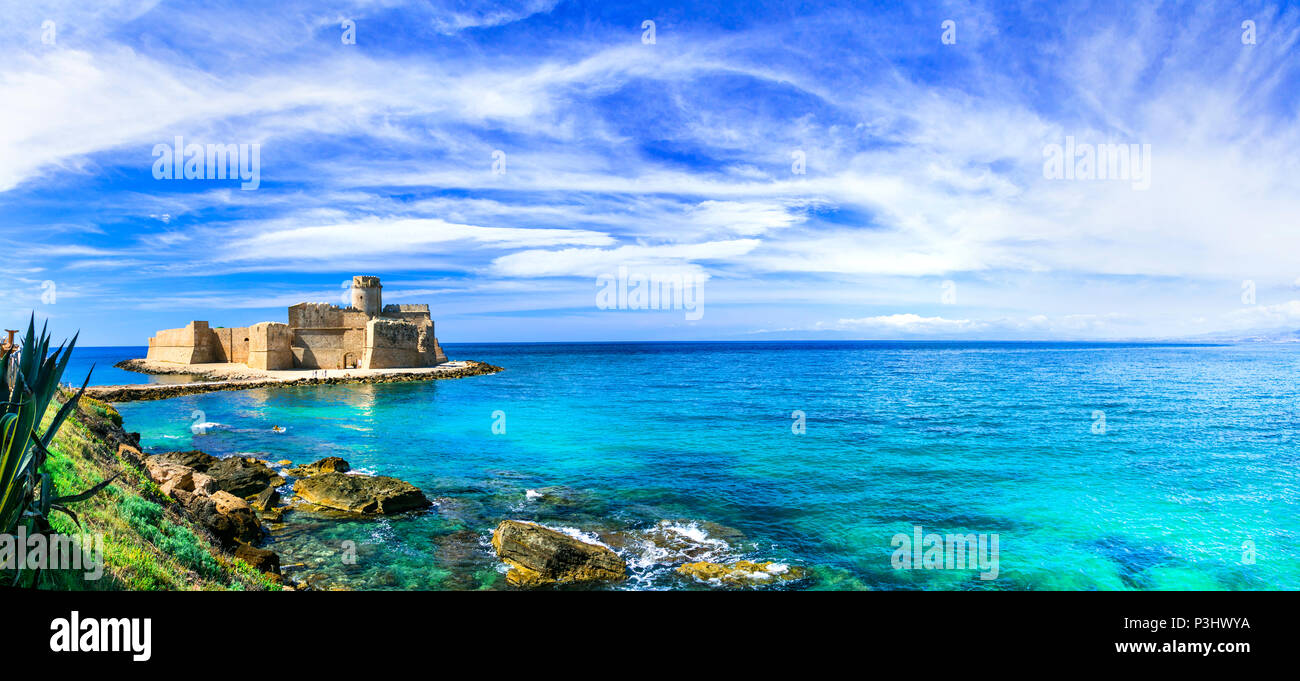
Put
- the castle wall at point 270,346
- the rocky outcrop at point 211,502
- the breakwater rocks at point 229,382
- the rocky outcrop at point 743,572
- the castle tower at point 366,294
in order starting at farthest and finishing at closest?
the castle tower at point 366,294 → the castle wall at point 270,346 → the breakwater rocks at point 229,382 → the rocky outcrop at point 211,502 → the rocky outcrop at point 743,572

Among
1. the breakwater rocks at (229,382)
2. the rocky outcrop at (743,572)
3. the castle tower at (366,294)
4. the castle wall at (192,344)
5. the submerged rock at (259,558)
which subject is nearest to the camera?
the submerged rock at (259,558)

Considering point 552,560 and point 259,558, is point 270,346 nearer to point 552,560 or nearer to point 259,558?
point 259,558

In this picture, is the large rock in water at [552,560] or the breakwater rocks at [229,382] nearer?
the large rock in water at [552,560]

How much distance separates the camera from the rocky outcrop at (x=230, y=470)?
14.9 m

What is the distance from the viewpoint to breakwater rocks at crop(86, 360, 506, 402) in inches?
1416

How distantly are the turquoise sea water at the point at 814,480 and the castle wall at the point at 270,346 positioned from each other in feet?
41.5

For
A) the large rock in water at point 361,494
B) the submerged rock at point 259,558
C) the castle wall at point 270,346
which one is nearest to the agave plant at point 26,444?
the submerged rock at point 259,558

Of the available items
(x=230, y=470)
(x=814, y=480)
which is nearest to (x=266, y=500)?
(x=230, y=470)

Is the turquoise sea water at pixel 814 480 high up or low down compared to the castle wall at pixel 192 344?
down

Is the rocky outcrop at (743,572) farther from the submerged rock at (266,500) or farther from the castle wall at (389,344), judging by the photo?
the castle wall at (389,344)

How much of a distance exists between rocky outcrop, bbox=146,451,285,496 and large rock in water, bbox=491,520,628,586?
8.22 meters

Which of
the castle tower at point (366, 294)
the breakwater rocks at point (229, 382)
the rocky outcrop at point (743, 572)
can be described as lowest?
the rocky outcrop at point (743, 572)

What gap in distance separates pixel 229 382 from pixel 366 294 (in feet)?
46.3
